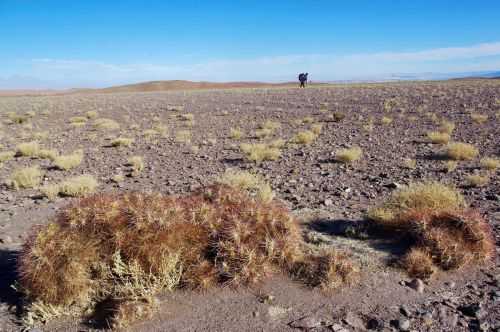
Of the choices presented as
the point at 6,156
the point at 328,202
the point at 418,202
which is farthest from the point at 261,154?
the point at 6,156

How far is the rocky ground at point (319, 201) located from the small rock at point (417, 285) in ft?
0.04

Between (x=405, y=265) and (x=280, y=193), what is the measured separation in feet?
11.4

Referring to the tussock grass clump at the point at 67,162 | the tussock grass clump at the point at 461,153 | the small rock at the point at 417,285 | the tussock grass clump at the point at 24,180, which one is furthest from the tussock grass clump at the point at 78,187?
the tussock grass clump at the point at 461,153

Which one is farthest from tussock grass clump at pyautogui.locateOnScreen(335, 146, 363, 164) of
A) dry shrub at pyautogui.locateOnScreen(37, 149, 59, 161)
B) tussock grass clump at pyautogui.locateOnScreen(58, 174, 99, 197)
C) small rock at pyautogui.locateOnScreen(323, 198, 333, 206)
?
dry shrub at pyautogui.locateOnScreen(37, 149, 59, 161)

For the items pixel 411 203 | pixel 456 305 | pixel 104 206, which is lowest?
pixel 456 305

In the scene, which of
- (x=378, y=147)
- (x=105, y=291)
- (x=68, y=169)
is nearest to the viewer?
(x=105, y=291)

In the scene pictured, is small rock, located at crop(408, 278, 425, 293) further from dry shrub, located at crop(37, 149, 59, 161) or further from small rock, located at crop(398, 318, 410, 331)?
dry shrub, located at crop(37, 149, 59, 161)

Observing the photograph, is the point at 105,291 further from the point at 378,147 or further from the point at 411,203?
the point at 378,147

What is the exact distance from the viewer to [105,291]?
3.80 metres

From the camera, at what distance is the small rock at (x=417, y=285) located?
3923 millimetres

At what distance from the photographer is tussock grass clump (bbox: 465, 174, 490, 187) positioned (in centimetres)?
721

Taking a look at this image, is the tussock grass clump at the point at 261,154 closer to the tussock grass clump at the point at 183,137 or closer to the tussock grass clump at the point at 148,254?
the tussock grass clump at the point at 183,137

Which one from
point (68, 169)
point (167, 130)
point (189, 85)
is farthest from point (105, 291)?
point (189, 85)

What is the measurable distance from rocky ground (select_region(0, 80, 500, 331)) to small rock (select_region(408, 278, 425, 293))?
1 centimetres
